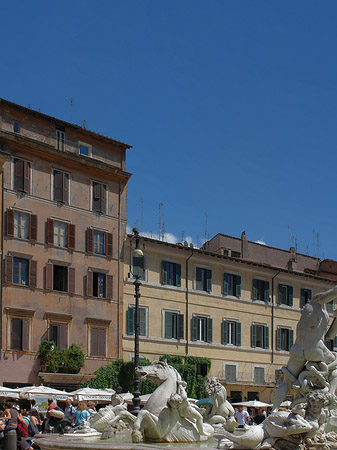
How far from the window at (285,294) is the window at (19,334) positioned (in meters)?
19.5

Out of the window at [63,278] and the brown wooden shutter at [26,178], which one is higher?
the brown wooden shutter at [26,178]

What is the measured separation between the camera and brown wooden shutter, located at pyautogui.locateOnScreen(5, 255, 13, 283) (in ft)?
123

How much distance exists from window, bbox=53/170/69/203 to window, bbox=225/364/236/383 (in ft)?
48.2

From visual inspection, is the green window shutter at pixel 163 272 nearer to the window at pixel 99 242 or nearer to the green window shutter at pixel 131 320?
the green window shutter at pixel 131 320

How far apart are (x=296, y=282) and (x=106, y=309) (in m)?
16.1

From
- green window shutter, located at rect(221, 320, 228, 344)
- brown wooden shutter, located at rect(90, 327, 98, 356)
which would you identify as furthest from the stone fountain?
green window shutter, located at rect(221, 320, 228, 344)

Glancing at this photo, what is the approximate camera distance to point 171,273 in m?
44.9

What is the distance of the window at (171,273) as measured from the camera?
146 ft

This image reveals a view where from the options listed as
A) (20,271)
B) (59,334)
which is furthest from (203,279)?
(20,271)

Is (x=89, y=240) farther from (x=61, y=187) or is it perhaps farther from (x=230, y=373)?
(x=230, y=373)

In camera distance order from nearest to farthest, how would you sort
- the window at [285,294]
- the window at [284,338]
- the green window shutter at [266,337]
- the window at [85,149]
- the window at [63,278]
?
the window at [63,278] → the window at [85,149] → the green window shutter at [266,337] → the window at [284,338] → the window at [285,294]

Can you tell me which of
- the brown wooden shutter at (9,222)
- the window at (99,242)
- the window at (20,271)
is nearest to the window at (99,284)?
the window at (99,242)

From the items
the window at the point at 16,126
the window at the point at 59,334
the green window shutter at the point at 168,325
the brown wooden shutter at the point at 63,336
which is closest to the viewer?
the window at the point at 59,334

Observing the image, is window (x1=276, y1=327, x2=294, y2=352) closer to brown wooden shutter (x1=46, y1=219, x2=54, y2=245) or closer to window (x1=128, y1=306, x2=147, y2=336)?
window (x1=128, y1=306, x2=147, y2=336)
